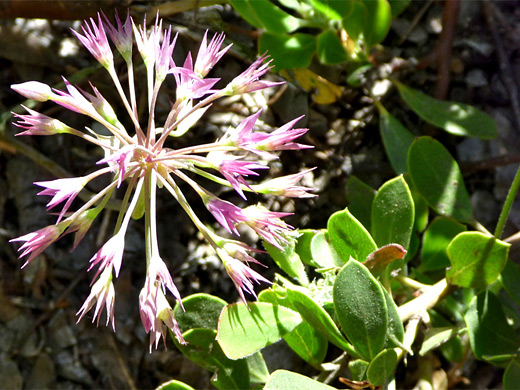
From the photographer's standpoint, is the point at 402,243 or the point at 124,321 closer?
the point at 402,243

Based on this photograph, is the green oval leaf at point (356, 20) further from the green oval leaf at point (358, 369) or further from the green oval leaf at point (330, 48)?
the green oval leaf at point (358, 369)

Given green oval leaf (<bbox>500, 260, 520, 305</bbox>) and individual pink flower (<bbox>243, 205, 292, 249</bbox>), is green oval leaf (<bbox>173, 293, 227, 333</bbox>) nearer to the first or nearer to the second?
individual pink flower (<bbox>243, 205, 292, 249</bbox>)

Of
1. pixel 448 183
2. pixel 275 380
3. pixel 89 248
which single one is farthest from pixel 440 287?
pixel 89 248

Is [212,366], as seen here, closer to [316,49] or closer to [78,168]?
[78,168]

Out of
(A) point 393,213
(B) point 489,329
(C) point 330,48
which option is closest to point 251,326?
(A) point 393,213

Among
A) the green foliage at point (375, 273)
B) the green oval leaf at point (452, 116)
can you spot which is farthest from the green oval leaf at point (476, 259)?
the green oval leaf at point (452, 116)

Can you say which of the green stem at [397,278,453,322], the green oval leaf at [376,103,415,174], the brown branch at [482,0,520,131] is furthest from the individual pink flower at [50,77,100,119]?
the brown branch at [482,0,520,131]
